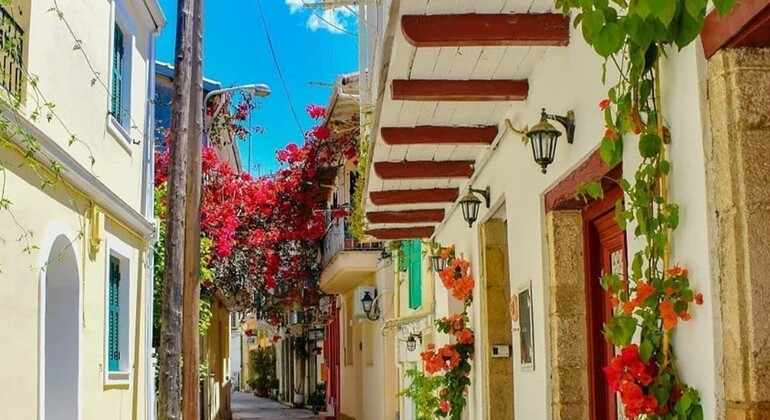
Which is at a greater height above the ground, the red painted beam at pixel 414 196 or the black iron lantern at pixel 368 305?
the red painted beam at pixel 414 196

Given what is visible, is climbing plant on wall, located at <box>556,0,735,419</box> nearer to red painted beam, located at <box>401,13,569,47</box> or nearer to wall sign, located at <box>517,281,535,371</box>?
red painted beam, located at <box>401,13,569,47</box>

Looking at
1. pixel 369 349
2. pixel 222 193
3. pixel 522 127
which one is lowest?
pixel 369 349

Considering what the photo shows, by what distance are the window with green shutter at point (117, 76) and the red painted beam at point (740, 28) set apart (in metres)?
7.68

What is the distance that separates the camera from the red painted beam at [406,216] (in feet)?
35.6

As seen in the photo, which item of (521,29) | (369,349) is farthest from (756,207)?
(369,349)

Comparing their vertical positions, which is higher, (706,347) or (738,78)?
(738,78)

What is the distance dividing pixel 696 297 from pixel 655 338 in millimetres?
339

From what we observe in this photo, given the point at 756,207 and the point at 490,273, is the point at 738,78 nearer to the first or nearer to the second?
the point at 756,207

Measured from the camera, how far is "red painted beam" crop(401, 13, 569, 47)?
17.4 feet

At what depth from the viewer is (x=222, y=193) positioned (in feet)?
59.0

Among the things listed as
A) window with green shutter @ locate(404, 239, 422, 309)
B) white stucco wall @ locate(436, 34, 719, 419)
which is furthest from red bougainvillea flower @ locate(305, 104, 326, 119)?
white stucco wall @ locate(436, 34, 719, 419)

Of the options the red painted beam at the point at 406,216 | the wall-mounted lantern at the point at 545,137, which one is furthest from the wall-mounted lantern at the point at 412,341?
the wall-mounted lantern at the point at 545,137

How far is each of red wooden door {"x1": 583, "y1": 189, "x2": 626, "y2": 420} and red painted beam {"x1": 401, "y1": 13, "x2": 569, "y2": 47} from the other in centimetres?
96

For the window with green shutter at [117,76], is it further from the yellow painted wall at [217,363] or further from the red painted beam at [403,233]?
the yellow painted wall at [217,363]
